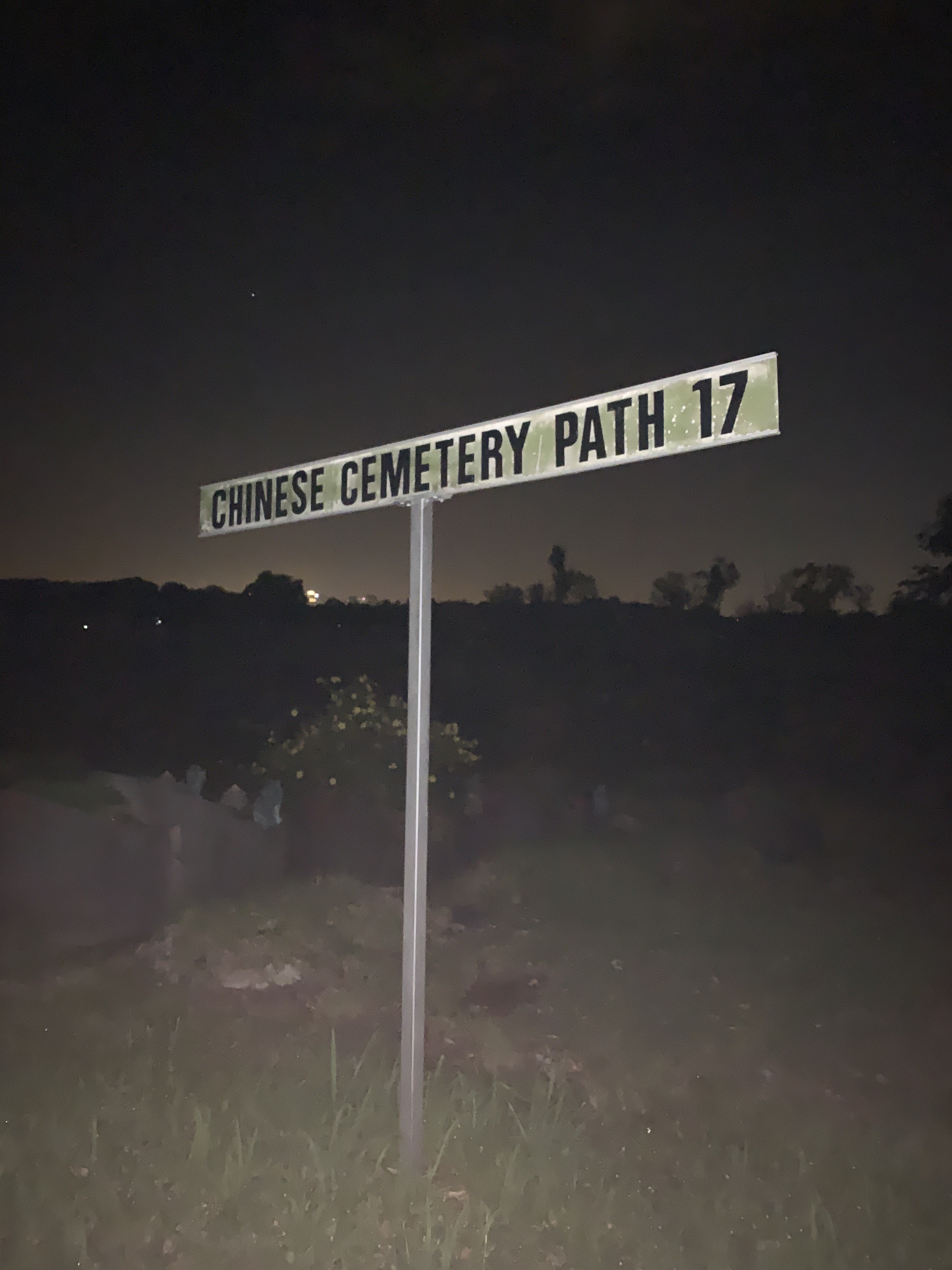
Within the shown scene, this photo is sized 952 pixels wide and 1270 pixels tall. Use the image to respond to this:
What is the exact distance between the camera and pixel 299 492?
10.5ft

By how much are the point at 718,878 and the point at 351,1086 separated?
520 centimetres

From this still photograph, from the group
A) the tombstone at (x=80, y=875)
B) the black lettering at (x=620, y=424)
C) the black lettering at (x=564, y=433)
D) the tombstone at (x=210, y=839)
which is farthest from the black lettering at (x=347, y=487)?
the tombstone at (x=210, y=839)

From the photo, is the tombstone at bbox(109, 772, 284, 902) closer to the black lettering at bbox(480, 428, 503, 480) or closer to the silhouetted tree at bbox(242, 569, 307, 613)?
the black lettering at bbox(480, 428, 503, 480)

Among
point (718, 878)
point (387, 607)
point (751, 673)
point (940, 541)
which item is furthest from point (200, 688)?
point (940, 541)

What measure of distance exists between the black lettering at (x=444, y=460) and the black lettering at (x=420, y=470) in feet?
0.15

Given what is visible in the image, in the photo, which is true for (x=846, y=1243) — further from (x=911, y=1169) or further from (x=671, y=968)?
(x=671, y=968)

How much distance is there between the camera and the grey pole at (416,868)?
2873 mm

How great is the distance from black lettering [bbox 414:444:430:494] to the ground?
2.44 m

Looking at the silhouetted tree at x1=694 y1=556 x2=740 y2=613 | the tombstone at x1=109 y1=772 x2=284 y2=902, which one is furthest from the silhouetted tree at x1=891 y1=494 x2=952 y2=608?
the tombstone at x1=109 y1=772 x2=284 y2=902

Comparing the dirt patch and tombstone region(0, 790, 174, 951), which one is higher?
tombstone region(0, 790, 174, 951)

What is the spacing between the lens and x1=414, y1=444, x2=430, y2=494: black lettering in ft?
9.46

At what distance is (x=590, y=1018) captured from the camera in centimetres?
463

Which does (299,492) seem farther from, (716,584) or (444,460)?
(716,584)

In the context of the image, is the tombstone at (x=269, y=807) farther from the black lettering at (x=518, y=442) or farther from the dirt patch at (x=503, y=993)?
the black lettering at (x=518, y=442)
